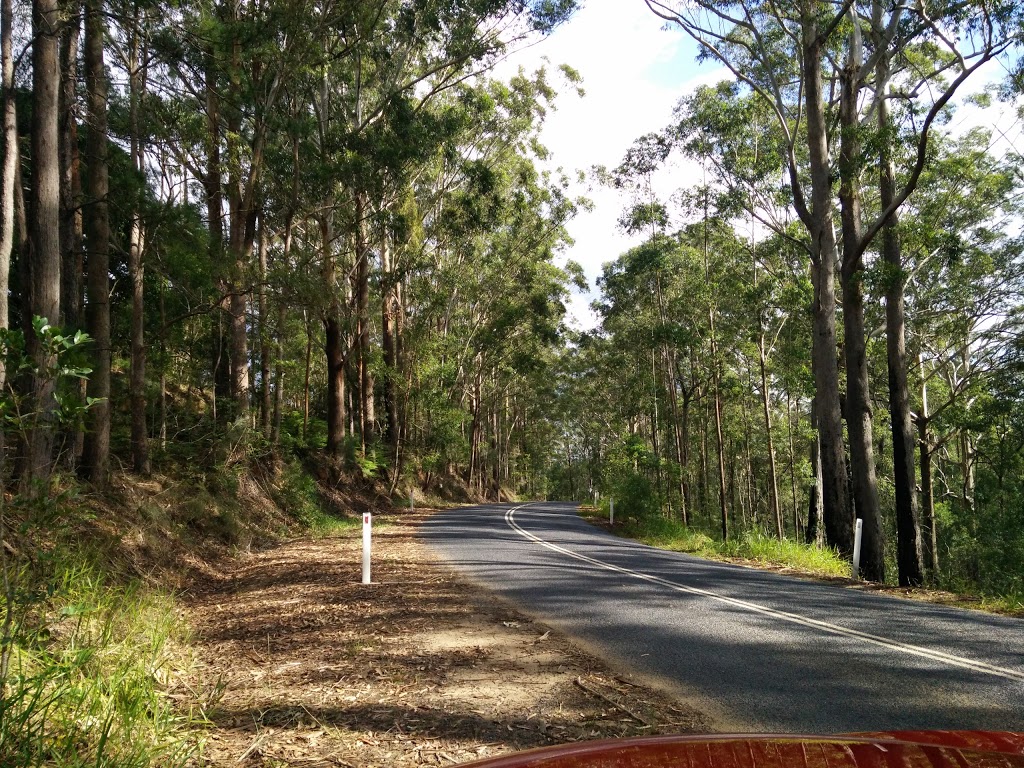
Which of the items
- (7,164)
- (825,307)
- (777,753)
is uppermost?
(7,164)

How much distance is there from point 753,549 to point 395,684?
37.2 ft

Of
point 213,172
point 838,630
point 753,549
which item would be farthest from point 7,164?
point 753,549

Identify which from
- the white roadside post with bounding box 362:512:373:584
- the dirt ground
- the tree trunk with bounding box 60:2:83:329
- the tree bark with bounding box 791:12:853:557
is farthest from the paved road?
the tree trunk with bounding box 60:2:83:329

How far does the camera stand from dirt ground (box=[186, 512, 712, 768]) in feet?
12.6

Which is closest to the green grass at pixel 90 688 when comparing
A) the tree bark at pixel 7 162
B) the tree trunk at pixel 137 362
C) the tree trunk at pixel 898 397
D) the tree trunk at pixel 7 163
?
the tree bark at pixel 7 162

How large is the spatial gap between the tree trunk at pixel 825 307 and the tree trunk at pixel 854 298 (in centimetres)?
28

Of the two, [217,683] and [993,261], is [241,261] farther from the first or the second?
[993,261]

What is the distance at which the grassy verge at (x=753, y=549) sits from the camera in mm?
12523

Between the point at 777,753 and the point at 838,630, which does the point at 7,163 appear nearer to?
the point at 777,753

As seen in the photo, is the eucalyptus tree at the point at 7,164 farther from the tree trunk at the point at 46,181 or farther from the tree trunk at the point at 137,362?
the tree trunk at the point at 137,362

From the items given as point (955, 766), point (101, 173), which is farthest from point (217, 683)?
point (101, 173)

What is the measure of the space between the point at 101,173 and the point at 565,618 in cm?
995

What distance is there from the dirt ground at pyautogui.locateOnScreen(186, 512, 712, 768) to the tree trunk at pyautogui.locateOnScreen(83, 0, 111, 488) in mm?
3013

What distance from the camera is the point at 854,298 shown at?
13.6 metres
